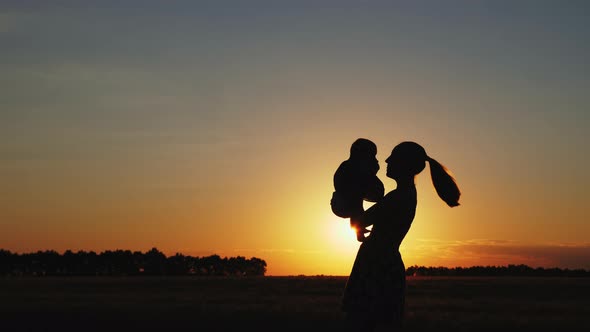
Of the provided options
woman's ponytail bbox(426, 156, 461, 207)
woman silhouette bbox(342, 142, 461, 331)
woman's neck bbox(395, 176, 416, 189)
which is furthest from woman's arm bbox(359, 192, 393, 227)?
woman's ponytail bbox(426, 156, 461, 207)

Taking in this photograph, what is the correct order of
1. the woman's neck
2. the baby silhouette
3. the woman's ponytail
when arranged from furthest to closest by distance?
1. the woman's neck
2. the woman's ponytail
3. the baby silhouette

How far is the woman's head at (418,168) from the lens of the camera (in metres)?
5.93

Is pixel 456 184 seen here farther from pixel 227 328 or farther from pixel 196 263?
pixel 196 263

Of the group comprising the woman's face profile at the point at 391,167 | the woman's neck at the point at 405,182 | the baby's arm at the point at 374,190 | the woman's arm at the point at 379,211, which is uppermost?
the woman's face profile at the point at 391,167

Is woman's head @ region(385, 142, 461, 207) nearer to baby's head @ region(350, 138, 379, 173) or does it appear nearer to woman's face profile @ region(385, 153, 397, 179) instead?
woman's face profile @ region(385, 153, 397, 179)

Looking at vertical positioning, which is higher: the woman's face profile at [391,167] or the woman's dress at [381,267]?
the woman's face profile at [391,167]

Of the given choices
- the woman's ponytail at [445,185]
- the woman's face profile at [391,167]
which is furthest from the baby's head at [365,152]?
the woman's ponytail at [445,185]

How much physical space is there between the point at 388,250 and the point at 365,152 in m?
0.71

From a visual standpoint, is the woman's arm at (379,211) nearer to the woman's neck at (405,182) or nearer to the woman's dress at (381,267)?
the woman's dress at (381,267)

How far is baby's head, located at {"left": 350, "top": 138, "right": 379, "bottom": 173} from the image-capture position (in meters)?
5.87

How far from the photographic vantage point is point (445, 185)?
5.93 meters

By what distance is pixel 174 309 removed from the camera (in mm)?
23609

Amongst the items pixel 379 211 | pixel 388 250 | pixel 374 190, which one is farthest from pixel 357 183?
pixel 388 250

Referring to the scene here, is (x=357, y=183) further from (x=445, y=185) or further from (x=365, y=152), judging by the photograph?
(x=445, y=185)
